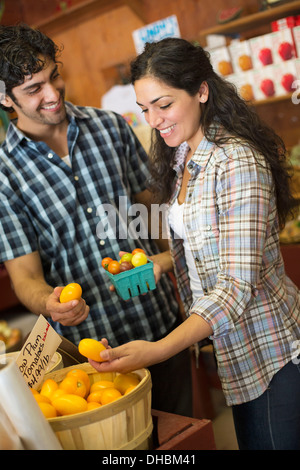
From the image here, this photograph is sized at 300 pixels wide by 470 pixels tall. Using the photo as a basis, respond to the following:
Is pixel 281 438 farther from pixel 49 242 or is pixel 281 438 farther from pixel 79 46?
pixel 79 46

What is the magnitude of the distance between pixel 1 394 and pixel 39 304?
822mm

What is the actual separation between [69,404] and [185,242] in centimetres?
69

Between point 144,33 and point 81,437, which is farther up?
point 144,33

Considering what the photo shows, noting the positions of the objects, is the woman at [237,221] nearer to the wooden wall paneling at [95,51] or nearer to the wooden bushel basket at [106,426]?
the wooden bushel basket at [106,426]

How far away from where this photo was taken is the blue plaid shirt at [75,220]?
192 centimetres

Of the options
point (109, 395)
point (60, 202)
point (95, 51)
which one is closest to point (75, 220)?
point (60, 202)

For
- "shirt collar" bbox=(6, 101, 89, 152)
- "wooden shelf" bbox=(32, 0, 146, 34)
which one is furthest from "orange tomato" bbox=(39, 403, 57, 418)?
"wooden shelf" bbox=(32, 0, 146, 34)

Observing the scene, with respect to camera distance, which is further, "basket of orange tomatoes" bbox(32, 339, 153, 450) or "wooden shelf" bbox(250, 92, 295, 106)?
"wooden shelf" bbox(250, 92, 295, 106)

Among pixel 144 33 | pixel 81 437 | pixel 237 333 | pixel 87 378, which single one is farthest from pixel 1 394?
pixel 144 33

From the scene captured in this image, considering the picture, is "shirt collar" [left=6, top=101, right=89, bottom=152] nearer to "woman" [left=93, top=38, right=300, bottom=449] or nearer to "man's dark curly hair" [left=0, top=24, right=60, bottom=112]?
"man's dark curly hair" [left=0, top=24, right=60, bottom=112]

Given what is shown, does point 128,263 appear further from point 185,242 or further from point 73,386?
point 73,386

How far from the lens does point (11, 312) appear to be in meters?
4.87

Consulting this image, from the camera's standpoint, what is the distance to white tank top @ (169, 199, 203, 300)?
1.66m

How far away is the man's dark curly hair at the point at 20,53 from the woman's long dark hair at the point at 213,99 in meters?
0.41
